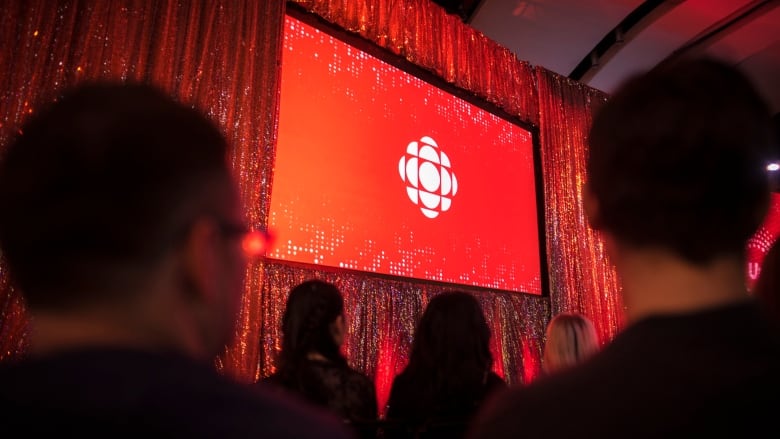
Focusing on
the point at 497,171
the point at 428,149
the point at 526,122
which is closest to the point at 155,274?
the point at 428,149

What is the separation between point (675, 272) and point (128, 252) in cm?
61

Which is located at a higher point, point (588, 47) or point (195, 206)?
point (588, 47)

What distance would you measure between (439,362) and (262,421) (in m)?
1.83

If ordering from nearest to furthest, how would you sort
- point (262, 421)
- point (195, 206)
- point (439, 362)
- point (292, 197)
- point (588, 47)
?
1. point (262, 421)
2. point (195, 206)
3. point (439, 362)
4. point (292, 197)
5. point (588, 47)

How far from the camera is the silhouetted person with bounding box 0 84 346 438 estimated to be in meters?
0.46

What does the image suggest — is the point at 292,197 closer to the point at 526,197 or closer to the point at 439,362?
the point at 439,362

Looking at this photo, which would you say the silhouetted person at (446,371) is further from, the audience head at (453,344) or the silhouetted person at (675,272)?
the silhouetted person at (675,272)

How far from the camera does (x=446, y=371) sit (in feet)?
7.20

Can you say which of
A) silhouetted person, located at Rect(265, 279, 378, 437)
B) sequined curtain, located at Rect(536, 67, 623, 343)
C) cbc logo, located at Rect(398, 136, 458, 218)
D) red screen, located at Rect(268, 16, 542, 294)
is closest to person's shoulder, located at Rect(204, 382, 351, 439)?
silhouetted person, located at Rect(265, 279, 378, 437)

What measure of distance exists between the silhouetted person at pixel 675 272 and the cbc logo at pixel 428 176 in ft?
11.4

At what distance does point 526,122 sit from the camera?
560 centimetres

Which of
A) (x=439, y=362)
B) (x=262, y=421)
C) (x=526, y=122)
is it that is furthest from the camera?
(x=526, y=122)

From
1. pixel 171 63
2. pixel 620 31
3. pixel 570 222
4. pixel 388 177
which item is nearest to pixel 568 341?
pixel 388 177

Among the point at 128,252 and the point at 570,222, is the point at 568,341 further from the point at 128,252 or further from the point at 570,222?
the point at 570,222
